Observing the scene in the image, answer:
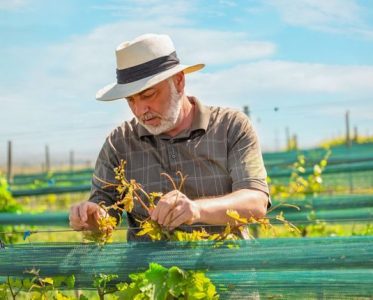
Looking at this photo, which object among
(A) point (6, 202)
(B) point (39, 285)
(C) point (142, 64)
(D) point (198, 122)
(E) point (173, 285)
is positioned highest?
(C) point (142, 64)

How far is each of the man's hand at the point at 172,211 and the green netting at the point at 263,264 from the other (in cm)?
8

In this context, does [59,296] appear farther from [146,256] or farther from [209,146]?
A: [209,146]

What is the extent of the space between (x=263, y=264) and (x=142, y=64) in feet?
3.50

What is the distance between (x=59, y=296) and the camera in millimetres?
2215

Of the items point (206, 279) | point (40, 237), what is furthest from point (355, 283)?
point (40, 237)

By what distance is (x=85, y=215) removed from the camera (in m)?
2.50

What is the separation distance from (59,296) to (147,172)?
0.77 metres

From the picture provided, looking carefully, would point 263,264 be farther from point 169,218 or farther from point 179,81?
point 179,81

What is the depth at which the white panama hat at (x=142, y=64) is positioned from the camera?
8.94 feet

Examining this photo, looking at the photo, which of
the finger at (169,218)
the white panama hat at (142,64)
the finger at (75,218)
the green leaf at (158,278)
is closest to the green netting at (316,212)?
the white panama hat at (142,64)

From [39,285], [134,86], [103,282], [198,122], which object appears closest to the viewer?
[103,282]

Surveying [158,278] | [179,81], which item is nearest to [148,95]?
[179,81]

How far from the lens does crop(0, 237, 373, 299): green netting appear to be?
6.24 ft

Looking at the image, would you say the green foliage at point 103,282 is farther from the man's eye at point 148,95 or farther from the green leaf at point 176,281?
the man's eye at point 148,95
